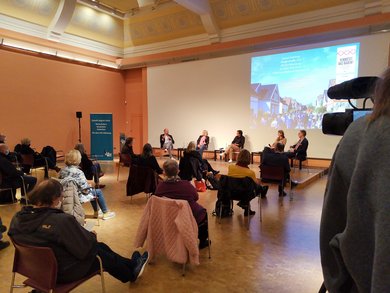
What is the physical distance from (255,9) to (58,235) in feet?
30.1

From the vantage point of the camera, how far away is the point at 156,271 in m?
2.79

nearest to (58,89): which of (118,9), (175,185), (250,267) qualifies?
(118,9)

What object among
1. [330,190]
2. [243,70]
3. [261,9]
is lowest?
[330,190]

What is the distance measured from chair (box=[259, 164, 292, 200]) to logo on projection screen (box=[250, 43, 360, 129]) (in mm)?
3887

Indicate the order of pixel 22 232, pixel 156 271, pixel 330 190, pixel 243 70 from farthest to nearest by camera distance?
1. pixel 243 70
2. pixel 156 271
3. pixel 22 232
4. pixel 330 190

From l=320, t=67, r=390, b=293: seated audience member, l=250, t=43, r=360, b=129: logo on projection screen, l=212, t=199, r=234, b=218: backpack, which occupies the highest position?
l=250, t=43, r=360, b=129: logo on projection screen

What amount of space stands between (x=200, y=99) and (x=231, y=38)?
7.74 feet

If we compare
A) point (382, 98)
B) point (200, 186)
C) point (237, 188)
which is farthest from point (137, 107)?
point (382, 98)

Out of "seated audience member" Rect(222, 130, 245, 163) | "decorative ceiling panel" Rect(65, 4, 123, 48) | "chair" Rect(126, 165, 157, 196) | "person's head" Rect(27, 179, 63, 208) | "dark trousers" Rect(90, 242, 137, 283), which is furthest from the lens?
"decorative ceiling panel" Rect(65, 4, 123, 48)

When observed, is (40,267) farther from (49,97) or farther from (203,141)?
(49,97)

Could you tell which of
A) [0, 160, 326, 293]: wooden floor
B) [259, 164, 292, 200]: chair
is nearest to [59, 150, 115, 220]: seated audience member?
[0, 160, 326, 293]: wooden floor

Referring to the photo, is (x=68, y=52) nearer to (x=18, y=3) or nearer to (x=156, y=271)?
(x=18, y=3)

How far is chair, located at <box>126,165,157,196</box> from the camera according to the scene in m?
4.90

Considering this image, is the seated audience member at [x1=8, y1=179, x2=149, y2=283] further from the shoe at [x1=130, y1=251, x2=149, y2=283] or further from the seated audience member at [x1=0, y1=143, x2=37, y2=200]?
the seated audience member at [x1=0, y1=143, x2=37, y2=200]
